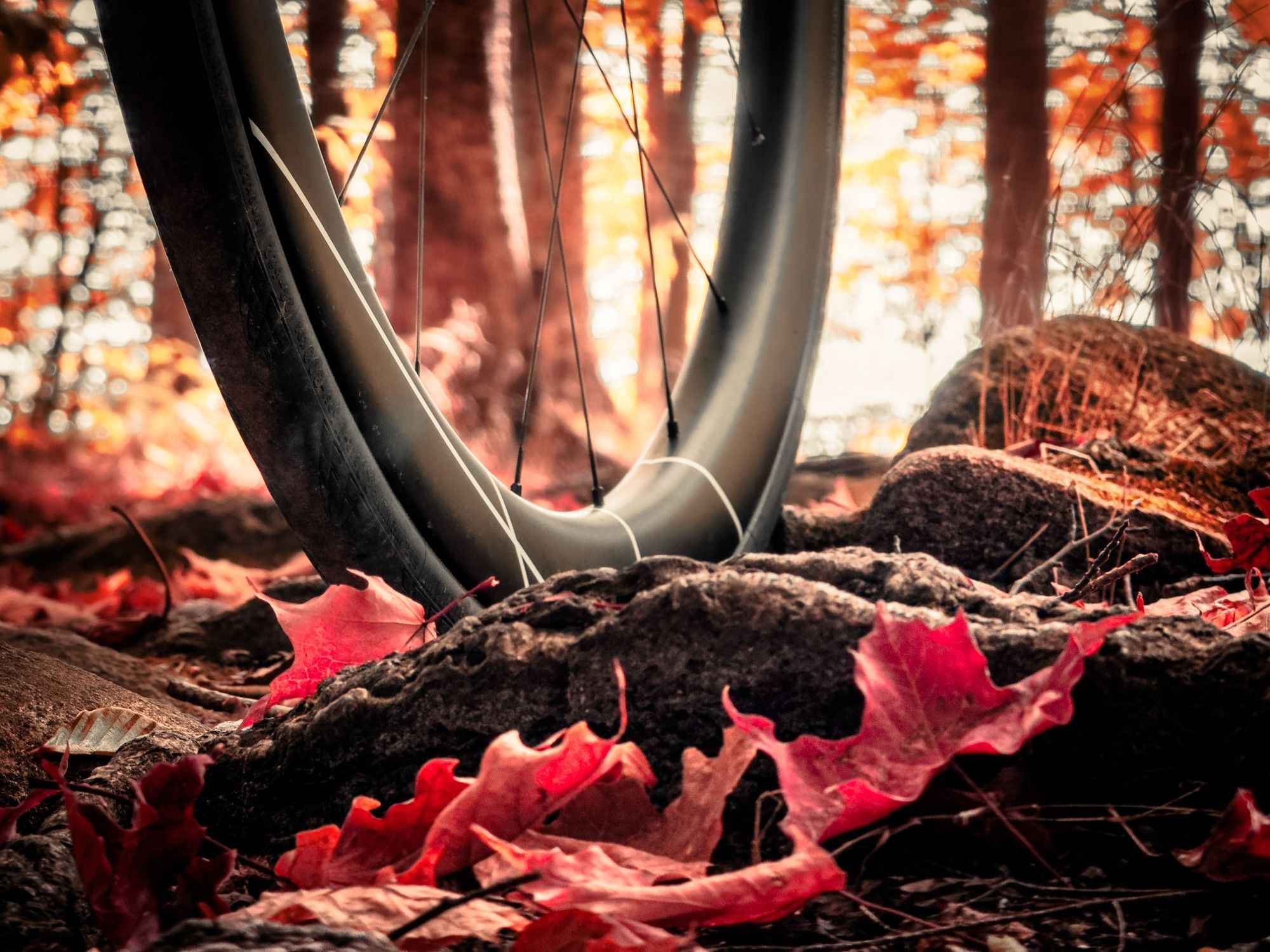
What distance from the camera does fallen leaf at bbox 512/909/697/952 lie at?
0.51 meters

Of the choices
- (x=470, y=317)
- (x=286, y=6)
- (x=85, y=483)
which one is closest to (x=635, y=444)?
(x=470, y=317)

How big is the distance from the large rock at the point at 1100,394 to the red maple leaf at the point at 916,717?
149 centimetres

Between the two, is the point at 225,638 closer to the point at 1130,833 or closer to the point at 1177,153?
the point at 1130,833

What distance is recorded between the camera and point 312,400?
946mm

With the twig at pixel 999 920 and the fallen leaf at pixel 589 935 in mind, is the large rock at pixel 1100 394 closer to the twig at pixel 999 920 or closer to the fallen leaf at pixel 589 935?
the twig at pixel 999 920

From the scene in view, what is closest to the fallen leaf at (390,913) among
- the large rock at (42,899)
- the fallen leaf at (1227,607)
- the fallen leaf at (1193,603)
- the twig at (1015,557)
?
the large rock at (42,899)

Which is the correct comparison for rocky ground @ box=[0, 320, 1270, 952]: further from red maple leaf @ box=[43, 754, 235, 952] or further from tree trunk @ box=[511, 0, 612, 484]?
tree trunk @ box=[511, 0, 612, 484]

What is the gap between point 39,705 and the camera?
3.27ft

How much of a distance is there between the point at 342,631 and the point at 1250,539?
0.89 meters

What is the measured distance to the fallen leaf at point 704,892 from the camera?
0.52 metres

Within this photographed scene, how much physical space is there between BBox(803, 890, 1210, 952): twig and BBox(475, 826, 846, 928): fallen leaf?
5cm

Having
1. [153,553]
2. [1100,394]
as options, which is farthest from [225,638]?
[1100,394]

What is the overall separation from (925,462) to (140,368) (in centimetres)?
734

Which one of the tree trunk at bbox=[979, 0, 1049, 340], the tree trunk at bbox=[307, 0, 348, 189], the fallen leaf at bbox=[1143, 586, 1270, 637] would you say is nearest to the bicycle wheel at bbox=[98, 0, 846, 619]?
the fallen leaf at bbox=[1143, 586, 1270, 637]
